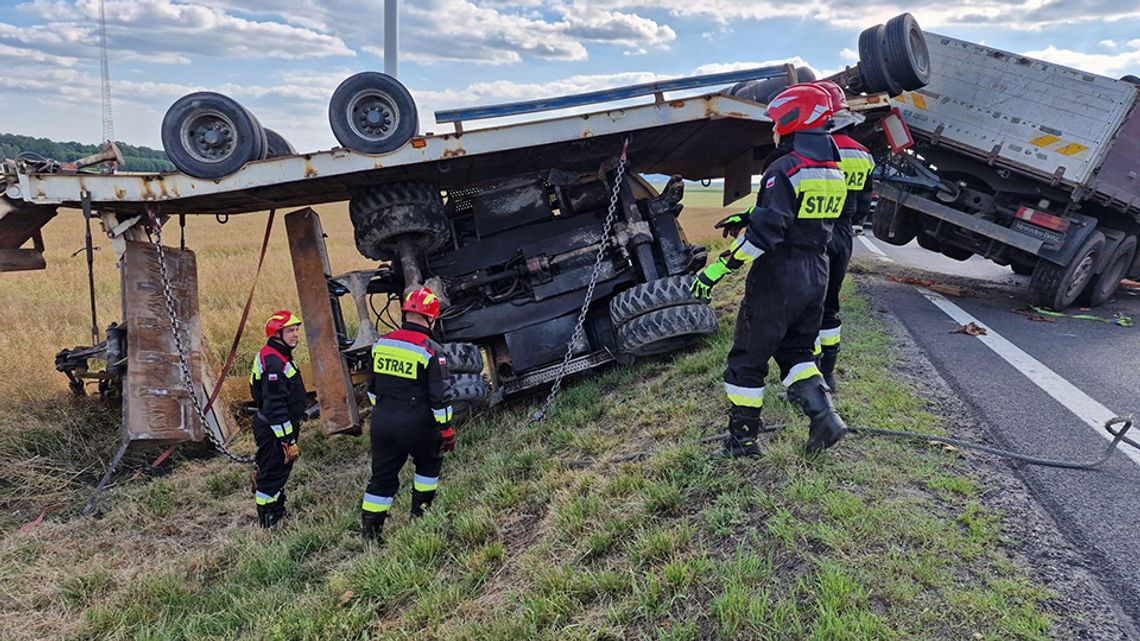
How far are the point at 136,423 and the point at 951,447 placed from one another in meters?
5.40

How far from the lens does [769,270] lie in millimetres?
3467

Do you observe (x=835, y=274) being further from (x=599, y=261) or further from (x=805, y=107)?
(x=599, y=261)

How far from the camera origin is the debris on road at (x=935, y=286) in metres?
8.65

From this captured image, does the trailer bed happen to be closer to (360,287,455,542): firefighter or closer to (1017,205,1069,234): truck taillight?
(360,287,455,542): firefighter

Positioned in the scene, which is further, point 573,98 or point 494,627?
point 573,98

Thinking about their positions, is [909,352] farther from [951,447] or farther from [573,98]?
[573,98]

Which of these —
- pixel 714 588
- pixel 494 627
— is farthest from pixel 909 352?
pixel 494 627

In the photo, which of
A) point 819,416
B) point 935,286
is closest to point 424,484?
point 819,416

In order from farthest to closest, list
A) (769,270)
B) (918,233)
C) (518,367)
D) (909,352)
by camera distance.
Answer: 1. (918,233)
2. (518,367)
3. (909,352)
4. (769,270)

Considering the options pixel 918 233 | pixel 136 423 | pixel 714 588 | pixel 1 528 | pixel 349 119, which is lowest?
pixel 1 528

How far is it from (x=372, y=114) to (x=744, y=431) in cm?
351

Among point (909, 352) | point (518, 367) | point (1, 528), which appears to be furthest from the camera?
point (518, 367)

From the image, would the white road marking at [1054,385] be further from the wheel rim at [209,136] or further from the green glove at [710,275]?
the wheel rim at [209,136]

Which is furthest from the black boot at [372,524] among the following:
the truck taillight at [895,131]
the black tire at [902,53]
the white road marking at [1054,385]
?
the black tire at [902,53]
